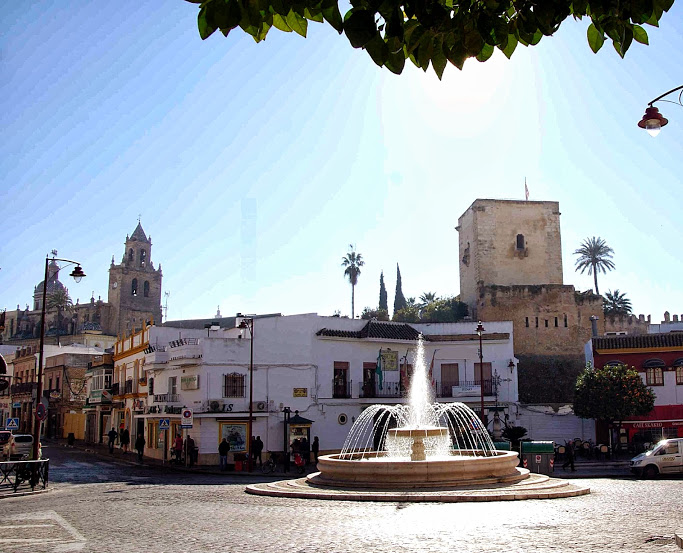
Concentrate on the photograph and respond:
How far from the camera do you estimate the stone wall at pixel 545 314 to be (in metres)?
49.9

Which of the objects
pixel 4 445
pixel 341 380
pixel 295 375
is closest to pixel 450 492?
pixel 295 375

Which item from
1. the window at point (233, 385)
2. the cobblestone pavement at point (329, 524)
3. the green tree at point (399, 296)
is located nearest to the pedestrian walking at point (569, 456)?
the cobblestone pavement at point (329, 524)

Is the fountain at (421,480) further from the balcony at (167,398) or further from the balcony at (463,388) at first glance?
the balcony at (463,388)

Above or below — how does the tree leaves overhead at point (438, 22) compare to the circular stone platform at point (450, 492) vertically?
above

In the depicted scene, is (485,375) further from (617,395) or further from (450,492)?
Result: (450,492)

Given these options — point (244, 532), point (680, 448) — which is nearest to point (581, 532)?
point (244, 532)

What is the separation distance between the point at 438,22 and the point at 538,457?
67.3ft

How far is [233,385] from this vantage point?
33.0 meters

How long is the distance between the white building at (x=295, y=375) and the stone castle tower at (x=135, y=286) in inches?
2715

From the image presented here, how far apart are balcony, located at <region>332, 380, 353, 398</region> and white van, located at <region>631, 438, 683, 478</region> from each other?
15.5m

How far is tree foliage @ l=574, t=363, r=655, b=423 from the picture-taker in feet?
109

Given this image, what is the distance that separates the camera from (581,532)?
1119 cm

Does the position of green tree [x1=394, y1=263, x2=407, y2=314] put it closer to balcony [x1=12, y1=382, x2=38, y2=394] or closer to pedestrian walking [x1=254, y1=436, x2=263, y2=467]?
balcony [x1=12, y1=382, x2=38, y2=394]

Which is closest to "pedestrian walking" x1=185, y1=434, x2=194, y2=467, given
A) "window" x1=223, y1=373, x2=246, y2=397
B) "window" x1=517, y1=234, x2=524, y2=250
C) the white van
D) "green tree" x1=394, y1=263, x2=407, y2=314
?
"window" x1=223, y1=373, x2=246, y2=397
